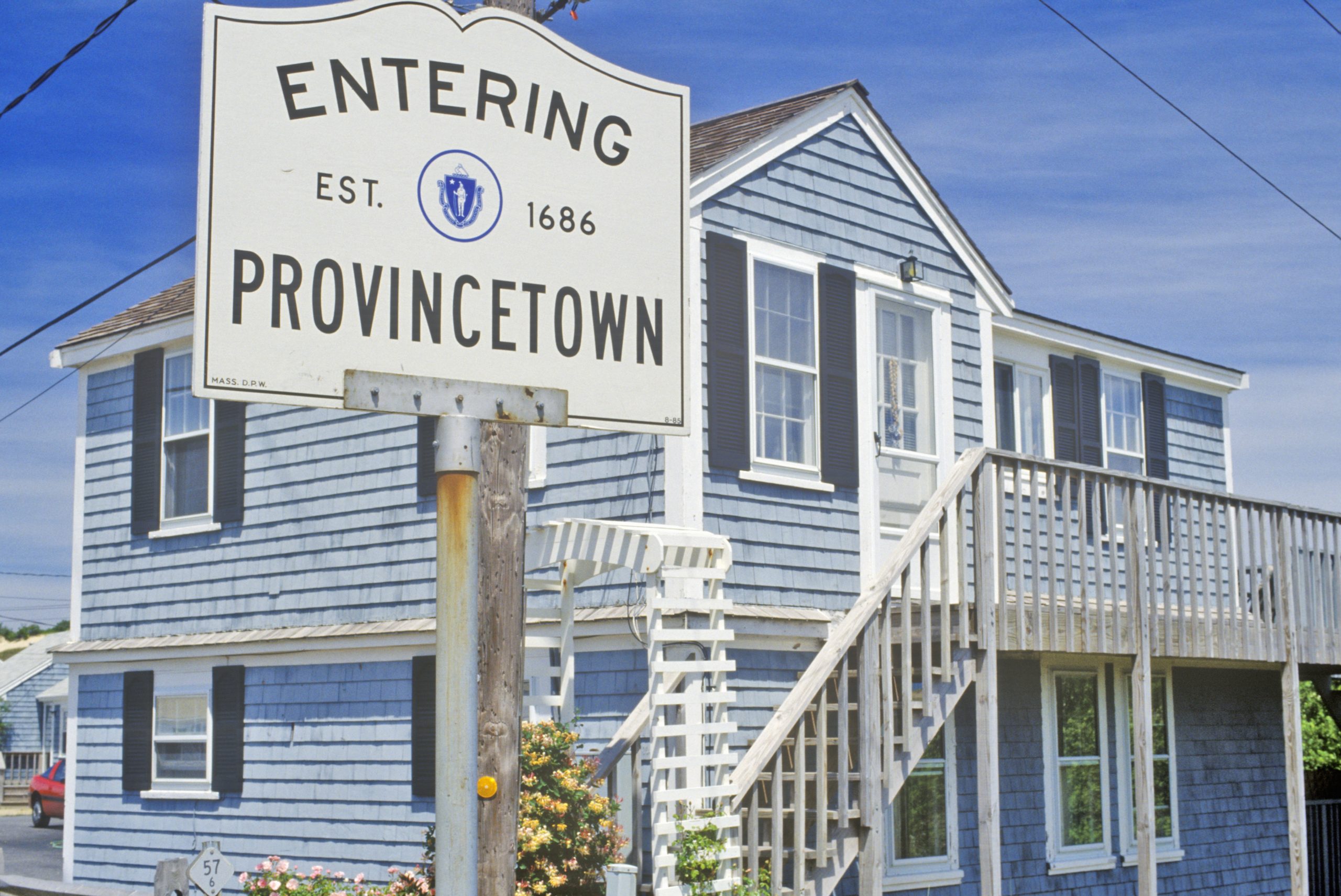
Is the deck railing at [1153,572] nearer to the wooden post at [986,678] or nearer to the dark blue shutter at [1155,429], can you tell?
the wooden post at [986,678]

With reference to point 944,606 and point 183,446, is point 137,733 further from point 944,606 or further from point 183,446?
point 944,606

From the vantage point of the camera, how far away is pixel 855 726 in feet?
32.9

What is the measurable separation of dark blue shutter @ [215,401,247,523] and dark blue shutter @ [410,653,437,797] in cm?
308

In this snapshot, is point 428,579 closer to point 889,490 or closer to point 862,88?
point 889,490

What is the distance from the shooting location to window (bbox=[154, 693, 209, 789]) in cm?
1430

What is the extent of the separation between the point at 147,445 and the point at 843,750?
29.8ft

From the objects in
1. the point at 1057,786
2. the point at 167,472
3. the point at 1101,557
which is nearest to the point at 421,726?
the point at 167,472

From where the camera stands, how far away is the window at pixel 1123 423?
54.2 ft

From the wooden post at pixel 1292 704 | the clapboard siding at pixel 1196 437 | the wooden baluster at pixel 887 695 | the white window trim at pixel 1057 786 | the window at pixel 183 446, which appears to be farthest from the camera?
the clapboard siding at pixel 1196 437

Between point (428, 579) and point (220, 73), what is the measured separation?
10.1 metres

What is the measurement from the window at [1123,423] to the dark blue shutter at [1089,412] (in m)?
0.28

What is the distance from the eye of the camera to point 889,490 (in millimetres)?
12438

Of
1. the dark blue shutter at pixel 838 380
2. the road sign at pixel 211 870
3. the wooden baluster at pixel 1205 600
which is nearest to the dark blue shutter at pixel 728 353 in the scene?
the dark blue shutter at pixel 838 380

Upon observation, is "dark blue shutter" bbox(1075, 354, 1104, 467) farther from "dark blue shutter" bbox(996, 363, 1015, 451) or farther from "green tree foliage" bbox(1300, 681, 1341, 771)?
"green tree foliage" bbox(1300, 681, 1341, 771)
